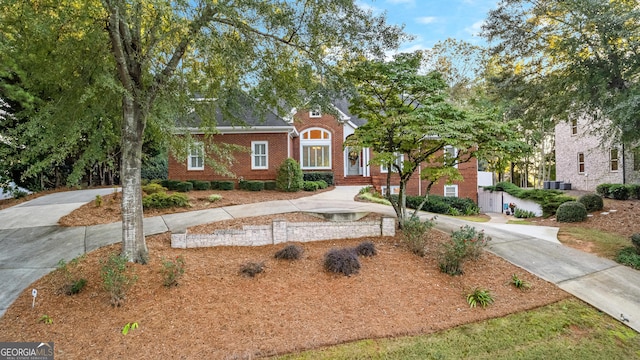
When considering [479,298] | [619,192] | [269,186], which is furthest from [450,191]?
[479,298]

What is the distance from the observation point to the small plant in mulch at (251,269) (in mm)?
5980

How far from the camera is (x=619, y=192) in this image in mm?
15320

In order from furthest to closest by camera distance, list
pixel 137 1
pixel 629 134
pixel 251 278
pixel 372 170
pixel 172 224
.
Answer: pixel 372 170 → pixel 172 224 → pixel 629 134 → pixel 251 278 → pixel 137 1

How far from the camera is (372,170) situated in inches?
835

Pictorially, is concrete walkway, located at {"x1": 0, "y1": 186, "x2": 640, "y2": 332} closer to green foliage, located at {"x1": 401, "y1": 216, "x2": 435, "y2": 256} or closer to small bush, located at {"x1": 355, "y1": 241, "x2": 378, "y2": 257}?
green foliage, located at {"x1": 401, "y1": 216, "x2": 435, "y2": 256}

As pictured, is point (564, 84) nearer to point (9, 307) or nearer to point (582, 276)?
point (582, 276)

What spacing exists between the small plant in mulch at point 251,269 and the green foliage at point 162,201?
6.31 metres

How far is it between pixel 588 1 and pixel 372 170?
14.1 meters

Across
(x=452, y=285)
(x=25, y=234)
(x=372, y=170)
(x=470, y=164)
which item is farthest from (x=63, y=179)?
(x=470, y=164)

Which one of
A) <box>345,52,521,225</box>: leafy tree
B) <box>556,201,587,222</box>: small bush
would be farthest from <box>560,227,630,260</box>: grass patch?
<box>345,52,521,225</box>: leafy tree

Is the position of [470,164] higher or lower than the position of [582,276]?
higher

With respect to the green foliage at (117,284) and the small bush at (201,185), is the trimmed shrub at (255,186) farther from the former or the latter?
the green foliage at (117,284)

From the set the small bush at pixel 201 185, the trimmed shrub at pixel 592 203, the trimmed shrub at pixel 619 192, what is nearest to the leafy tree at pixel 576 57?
the trimmed shrub at pixel 592 203

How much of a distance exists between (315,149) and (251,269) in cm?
1594
